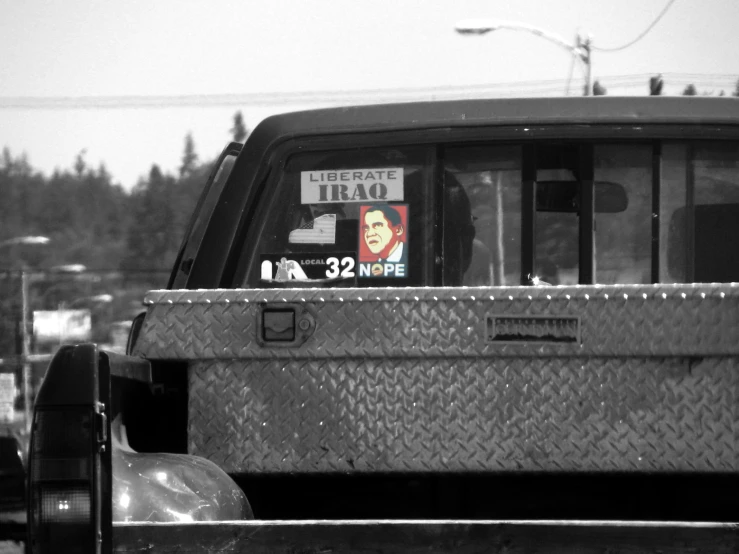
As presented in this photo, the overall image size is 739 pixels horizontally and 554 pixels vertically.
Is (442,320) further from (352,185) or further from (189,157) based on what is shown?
(189,157)

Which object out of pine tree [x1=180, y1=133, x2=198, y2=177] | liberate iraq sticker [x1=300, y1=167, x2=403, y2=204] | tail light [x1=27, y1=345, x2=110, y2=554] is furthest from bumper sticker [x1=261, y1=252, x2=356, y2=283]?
pine tree [x1=180, y1=133, x2=198, y2=177]

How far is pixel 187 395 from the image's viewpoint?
2.84 m

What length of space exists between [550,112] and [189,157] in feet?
283

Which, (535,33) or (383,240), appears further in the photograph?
(535,33)

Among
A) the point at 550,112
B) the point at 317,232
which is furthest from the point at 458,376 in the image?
the point at 550,112

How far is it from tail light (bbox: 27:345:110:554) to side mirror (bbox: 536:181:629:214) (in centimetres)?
129

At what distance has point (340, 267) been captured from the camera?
118 inches

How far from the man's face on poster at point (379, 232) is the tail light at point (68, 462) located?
3.27 ft

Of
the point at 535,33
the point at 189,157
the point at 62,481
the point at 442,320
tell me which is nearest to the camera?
the point at 62,481

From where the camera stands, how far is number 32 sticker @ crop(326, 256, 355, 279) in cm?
300

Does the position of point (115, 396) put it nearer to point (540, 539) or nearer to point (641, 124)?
point (540, 539)

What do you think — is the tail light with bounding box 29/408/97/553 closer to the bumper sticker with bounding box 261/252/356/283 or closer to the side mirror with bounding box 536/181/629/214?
the bumper sticker with bounding box 261/252/356/283

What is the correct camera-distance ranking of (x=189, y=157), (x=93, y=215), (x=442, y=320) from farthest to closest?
(x=189, y=157) < (x=93, y=215) < (x=442, y=320)

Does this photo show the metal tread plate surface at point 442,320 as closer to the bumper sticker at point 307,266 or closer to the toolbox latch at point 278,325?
the toolbox latch at point 278,325
